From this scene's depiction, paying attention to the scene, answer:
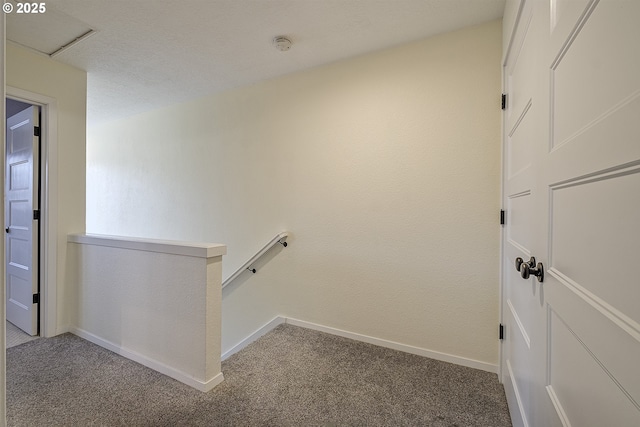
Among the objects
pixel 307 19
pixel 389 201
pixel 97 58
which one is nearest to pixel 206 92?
pixel 97 58

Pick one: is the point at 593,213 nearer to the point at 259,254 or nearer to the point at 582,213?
the point at 582,213

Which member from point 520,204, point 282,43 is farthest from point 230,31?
point 520,204

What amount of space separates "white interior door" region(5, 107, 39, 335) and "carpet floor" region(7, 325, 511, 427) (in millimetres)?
479

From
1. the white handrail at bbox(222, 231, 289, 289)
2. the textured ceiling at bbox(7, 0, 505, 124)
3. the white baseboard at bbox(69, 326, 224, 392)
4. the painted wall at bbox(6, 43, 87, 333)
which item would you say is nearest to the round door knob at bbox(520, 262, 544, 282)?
the textured ceiling at bbox(7, 0, 505, 124)

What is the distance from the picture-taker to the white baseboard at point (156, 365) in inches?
67.2

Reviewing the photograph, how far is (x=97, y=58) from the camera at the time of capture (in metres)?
2.35

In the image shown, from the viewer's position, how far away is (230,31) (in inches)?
77.7

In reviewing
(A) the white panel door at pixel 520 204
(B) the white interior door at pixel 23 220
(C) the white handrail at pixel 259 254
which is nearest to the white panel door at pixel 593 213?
(A) the white panel door at pixel 520 204

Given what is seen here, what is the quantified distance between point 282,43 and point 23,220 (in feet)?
8.87

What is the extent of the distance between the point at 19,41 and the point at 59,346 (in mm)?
2314

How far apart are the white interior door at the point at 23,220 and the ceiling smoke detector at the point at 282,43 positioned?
2071 millimetres

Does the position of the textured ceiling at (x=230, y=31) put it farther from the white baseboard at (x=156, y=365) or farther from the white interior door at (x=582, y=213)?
the white baseboard at (x=156, y=365)

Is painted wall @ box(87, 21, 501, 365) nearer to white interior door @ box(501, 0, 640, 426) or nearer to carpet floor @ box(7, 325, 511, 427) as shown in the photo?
carpet floor @ box(7, 325, 511, 427)

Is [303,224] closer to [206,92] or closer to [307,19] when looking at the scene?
[307,19]
